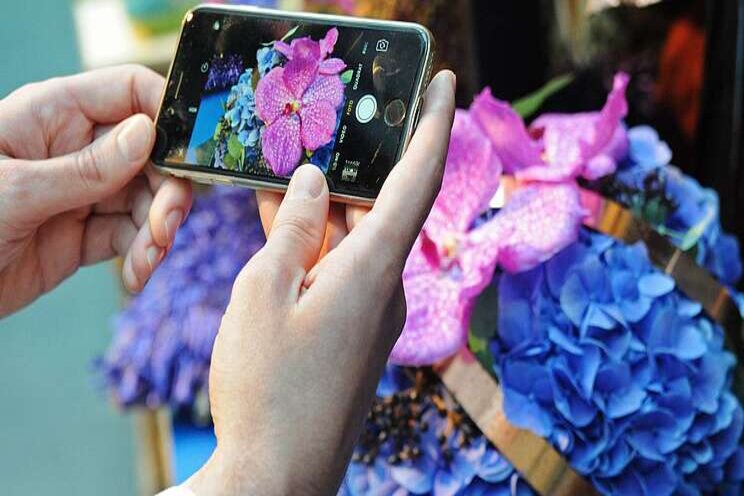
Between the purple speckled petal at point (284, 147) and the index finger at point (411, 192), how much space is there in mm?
89

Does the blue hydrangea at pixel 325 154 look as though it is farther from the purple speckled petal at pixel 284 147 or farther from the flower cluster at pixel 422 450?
the flower cluster at pixel 422 450

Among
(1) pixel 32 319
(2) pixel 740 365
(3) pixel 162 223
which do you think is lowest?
(1) pixel 32 319

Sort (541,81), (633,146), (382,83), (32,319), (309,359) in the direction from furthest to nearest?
(32,319), (541,81), (633,146), (382,83), (309,359)

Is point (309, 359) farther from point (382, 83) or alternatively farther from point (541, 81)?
point (541, 81)

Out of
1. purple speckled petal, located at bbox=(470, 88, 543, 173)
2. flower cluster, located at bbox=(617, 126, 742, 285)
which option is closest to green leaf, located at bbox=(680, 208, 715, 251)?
flower cluster, located at bbox=(617, 126, 742, 285)

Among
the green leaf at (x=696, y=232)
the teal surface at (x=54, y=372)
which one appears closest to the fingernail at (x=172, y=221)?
the green leaf at (x=696, y=232)

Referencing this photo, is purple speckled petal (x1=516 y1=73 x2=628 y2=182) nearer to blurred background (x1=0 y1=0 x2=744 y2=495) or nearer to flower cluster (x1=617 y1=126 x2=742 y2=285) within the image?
flower cluster (x1=617 y1=126 x2=742 y2=285)

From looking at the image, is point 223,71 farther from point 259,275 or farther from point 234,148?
point 259,275

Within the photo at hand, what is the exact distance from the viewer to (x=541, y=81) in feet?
3.01

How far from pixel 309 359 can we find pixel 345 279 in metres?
0.04

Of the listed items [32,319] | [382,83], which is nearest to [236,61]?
[382,83]

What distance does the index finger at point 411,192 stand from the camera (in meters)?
0.40

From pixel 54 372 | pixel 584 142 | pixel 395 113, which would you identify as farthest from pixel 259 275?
pixel 54 372

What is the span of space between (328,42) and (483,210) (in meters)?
0.14
